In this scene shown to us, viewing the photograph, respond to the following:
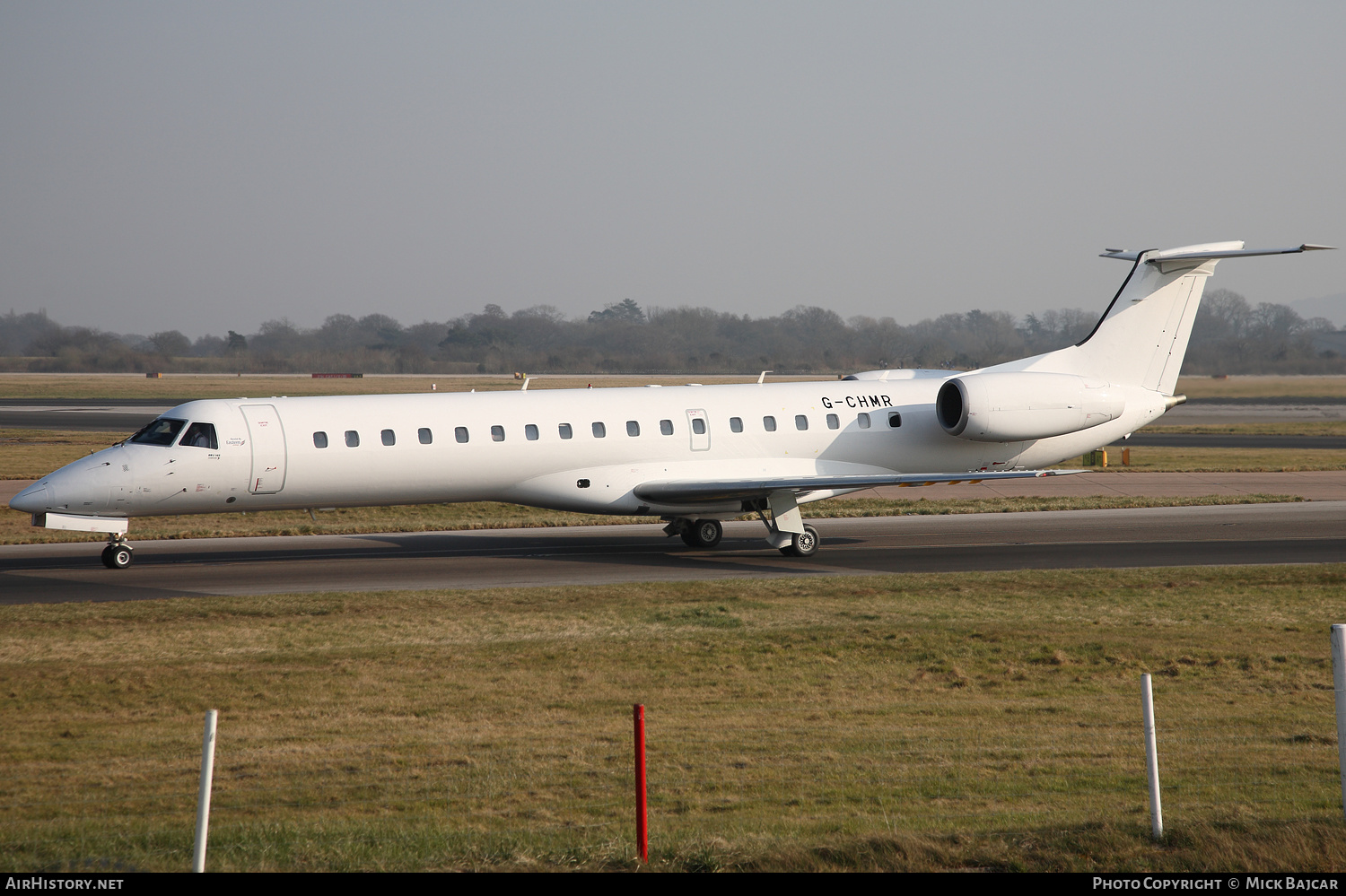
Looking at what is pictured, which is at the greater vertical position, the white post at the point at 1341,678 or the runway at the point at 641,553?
the white post at the point at 1341,678

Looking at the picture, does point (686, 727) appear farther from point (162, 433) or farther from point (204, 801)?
point (162, 433)

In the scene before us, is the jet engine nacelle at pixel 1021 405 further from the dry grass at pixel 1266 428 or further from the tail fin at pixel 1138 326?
the dry grass at pixel 1266 428

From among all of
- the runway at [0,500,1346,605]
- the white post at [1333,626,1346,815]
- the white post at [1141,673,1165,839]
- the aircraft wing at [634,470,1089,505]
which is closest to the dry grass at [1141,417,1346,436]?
the runway at [0,500,1346,605]

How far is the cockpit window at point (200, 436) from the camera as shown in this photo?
20469mm

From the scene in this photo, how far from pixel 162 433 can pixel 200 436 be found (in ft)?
2.43

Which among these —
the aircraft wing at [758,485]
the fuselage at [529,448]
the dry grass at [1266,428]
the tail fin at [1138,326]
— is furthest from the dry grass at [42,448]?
the dry grass at [1266,428]

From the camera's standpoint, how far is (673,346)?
16488cm

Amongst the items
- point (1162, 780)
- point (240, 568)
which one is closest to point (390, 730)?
point (1162, 780)

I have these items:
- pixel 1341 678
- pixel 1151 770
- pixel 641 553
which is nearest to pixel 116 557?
pixel 641 553

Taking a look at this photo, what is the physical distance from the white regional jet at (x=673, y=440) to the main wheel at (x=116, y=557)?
4cm

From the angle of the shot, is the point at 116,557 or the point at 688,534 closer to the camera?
the point at 116,557

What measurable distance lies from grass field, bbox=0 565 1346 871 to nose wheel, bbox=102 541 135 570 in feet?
12.9

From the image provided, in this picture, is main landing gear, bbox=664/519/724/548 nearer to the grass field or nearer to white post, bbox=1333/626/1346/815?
the grass field

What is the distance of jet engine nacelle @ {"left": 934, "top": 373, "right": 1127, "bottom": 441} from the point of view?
77.9 ft
